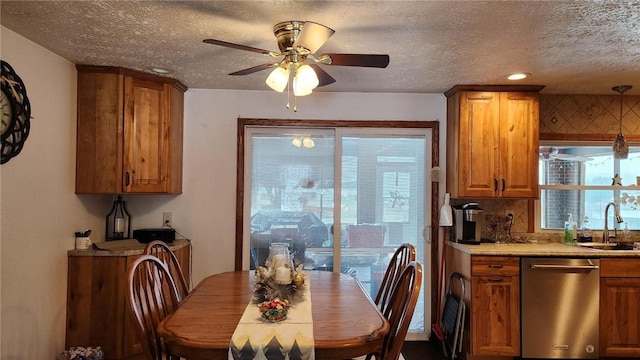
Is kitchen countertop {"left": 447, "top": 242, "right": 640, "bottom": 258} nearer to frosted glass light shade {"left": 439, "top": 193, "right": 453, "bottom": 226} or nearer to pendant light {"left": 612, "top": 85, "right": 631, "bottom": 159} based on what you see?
frosted glass light shade {"left": 439, "top": 193, "right": 453, "bottom": 226}

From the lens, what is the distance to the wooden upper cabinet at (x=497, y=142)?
3.28m

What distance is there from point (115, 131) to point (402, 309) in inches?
95.6

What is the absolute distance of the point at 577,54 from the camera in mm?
2510

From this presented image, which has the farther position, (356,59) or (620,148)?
(620,148)

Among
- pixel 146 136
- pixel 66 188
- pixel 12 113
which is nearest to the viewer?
pixel 12 113

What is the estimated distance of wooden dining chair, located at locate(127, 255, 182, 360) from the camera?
1.60 m

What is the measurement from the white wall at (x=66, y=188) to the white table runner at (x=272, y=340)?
163cm

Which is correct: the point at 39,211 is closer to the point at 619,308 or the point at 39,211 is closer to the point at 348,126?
the point at 348,126

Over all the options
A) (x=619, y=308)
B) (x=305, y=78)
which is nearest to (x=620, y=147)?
(x=619, y=308)

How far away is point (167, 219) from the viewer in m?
3.44

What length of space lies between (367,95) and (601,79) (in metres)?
1.86

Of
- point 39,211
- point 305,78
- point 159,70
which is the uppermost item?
point 159,70

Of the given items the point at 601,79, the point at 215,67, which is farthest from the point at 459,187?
the point at 215,67

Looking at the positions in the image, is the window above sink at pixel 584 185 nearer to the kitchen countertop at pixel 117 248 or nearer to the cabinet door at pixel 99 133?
the kitchen countertop at pixel 117 248
